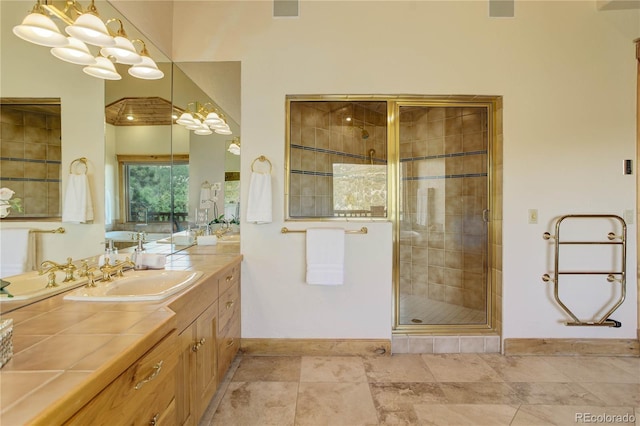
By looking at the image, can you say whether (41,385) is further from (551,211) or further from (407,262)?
(551,211)

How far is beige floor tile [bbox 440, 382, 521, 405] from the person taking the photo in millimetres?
1752

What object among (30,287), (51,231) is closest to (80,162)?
(51,231)

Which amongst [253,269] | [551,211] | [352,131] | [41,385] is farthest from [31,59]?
[551,211]

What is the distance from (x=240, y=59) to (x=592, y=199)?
Answer: 9.97ft

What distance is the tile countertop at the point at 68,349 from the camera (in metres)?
0.56

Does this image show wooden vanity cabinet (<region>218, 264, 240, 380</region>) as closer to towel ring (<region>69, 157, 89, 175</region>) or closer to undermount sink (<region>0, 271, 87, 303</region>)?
undermount sink (<region>0, 271, 87, 303</region>)

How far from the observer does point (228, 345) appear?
1960mm

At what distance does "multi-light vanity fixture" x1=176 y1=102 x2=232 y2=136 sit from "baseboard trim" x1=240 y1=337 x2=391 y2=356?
5.85ft

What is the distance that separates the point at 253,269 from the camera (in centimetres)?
229

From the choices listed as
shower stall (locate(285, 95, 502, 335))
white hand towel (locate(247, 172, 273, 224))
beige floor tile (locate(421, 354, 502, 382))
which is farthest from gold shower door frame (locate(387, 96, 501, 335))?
white hand towel (locate(247, 172, 273, 224))

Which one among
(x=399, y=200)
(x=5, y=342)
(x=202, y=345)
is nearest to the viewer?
(x=5, y=342)

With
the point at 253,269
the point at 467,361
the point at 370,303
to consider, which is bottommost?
the point at 467,361

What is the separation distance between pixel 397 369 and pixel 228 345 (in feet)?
4.02

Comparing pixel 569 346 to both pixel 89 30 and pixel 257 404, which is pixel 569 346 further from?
pixel 89 30
